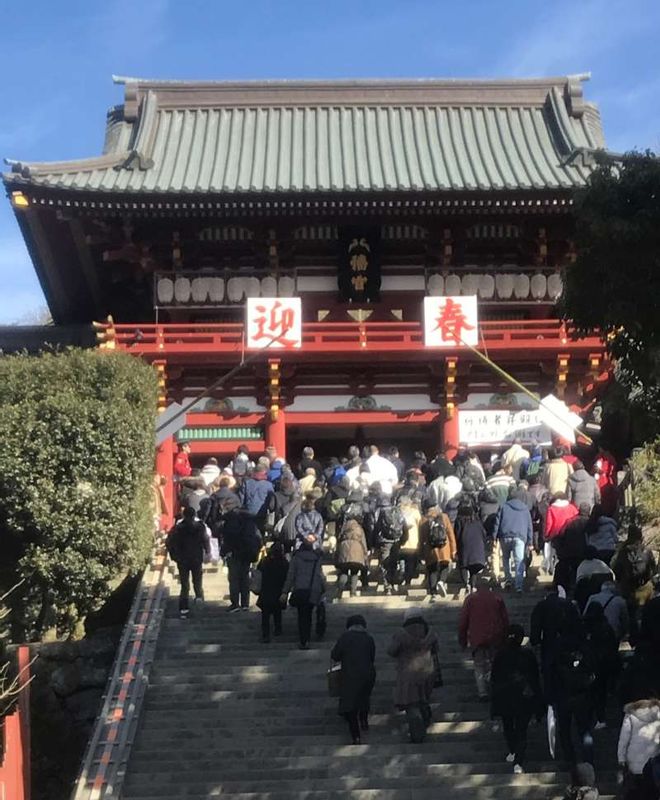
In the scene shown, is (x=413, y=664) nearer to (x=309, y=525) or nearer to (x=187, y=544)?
(x=309, y=525)

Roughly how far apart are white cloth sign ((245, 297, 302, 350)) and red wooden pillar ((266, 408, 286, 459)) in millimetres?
1608

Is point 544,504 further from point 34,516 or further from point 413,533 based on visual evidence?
point 34,516

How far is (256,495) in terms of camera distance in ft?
53.5

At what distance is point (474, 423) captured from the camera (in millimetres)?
24062

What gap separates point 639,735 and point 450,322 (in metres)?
14.6

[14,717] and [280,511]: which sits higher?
[280,511]

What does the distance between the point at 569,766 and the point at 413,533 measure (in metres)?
4.51

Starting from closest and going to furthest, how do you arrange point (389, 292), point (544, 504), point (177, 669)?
point (177, 669), point (544, 504), point (389, 292)

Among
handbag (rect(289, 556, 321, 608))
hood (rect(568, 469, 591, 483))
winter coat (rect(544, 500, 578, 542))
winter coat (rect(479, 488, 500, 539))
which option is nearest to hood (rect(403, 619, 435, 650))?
handbag (rect(289, 556, 321, 608))

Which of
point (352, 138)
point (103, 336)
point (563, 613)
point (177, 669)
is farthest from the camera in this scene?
point (352, 138)

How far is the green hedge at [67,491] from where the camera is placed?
51.9 feet

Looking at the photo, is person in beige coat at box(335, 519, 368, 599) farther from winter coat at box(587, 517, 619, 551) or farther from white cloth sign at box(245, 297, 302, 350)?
white cloth sign at box(245, 297, 302, 350)

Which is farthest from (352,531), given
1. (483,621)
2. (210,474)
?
(210,474)

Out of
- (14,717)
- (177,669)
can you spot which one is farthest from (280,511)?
(14,717)
